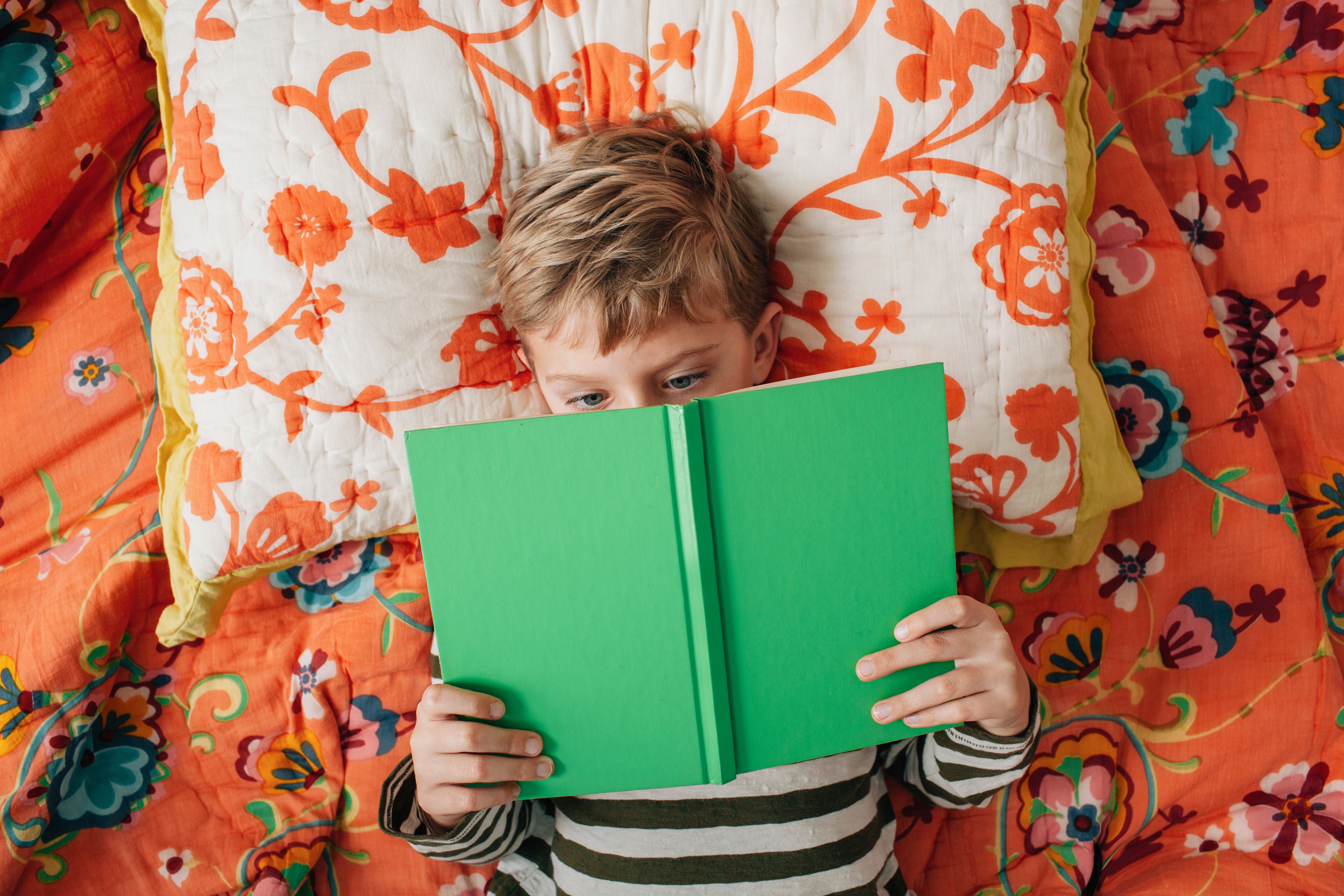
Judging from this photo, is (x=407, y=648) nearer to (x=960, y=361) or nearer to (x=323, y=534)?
(x=323, y=534)

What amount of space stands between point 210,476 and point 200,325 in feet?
0.45

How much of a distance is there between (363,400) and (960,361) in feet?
1.80

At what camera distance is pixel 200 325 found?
2.50ft

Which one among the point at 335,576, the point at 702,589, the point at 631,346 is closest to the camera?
the point at 702,589

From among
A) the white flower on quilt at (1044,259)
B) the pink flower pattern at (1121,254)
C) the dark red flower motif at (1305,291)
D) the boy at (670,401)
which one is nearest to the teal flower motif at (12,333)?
the boy at (670,401)

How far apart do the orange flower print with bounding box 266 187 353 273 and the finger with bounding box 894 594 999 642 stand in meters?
0.58

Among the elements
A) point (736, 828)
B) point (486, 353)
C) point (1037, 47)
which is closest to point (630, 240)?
point (486, 353)

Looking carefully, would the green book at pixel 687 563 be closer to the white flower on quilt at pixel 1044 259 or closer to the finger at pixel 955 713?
the finger at pixel 955 713

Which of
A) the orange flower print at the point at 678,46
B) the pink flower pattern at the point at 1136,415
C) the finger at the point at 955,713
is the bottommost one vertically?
the finger at the point at 955,713

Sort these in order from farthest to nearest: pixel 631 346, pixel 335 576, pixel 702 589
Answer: pixel 335 576 < pixel 631 346 < pixel 702 589

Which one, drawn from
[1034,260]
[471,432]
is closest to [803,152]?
[1034,260]

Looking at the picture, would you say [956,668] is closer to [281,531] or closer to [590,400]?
[590,400]

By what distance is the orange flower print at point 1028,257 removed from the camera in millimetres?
745

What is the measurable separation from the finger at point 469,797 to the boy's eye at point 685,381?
34 cm
